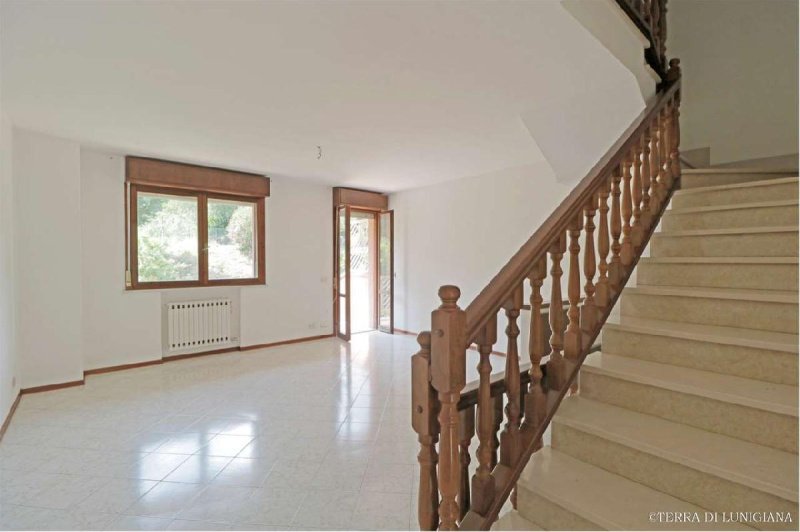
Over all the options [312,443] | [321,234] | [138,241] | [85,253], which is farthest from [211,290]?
[312,443]

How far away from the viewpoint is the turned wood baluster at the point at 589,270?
1.71m

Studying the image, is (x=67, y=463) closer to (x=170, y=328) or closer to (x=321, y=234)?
(x=170, y=328)

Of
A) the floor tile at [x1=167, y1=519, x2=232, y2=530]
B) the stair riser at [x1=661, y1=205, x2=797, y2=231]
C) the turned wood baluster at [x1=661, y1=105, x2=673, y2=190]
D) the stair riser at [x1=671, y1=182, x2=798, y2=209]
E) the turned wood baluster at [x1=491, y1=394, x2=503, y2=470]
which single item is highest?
the turned wood baluster at [x1=661, y1=105, x2=673, y2=190]

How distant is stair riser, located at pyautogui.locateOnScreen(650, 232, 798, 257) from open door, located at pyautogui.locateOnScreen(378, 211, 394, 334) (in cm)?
441

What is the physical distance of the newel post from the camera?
1093mm

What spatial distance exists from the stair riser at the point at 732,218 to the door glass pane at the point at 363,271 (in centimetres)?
466

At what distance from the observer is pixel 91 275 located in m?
3.94

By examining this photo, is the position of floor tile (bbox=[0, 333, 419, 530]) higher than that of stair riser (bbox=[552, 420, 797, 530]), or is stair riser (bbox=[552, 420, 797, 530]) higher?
stair riser (bbox=[552, 420, 797, 530])

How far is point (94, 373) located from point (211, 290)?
1457mm

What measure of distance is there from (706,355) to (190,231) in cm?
512

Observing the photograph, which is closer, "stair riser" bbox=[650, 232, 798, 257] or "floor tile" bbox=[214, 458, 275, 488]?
"stair riser" bbox=[650, 232, 798, 257]

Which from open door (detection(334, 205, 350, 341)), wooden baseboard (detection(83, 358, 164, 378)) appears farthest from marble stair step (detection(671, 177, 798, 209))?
wooden baseboard (detection(83, 358, 164, 378))

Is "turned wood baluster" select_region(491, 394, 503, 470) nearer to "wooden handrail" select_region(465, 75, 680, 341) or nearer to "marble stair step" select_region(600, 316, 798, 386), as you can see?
"wooden handrail" select_region(465, 75, 680, 341)

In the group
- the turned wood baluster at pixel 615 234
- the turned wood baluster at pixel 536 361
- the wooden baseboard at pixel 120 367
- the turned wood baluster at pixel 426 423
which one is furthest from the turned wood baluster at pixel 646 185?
the wooden baseboard at pixel 120 367
